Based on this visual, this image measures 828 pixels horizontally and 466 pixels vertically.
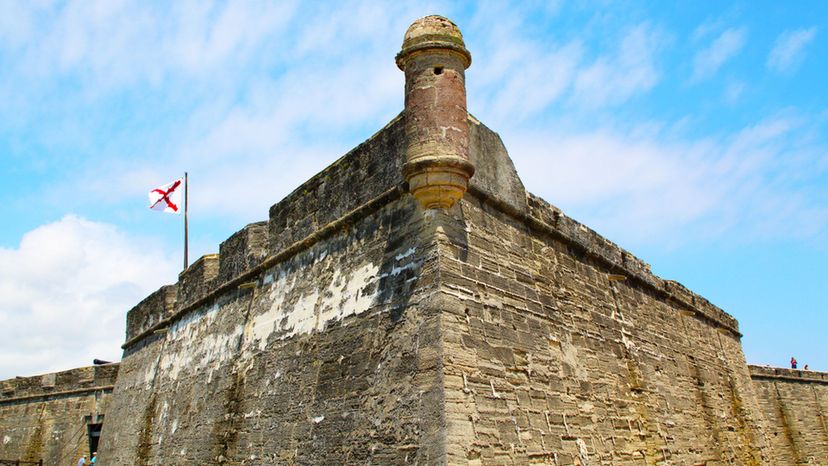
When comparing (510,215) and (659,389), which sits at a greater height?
(510,215)

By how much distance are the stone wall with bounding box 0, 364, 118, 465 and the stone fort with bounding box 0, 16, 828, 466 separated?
18.8 feet

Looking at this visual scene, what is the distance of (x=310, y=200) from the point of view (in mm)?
7676

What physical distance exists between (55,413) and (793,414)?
1813 cm

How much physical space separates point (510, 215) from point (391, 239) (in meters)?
1.39

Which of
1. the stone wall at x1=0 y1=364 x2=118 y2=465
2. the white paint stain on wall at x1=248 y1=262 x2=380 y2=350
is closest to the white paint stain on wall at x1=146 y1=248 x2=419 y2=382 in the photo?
the white paint stain on wall at x1=248 y1=262 x2=380 y2=350

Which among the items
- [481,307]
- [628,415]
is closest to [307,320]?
[481,307]

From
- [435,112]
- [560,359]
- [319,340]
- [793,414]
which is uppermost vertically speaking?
[435,112]

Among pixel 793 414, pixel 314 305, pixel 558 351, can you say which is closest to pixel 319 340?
pixel 314 305

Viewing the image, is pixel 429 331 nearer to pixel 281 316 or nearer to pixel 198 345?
pixel 281 316

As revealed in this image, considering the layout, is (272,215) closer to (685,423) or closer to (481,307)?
(481,307)

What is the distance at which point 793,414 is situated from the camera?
17.1 m

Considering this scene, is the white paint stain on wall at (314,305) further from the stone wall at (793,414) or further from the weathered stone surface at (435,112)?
the stone wall at (793,414)

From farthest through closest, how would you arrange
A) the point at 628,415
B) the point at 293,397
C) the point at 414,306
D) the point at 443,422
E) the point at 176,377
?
the point at 176,377 < the point at 628,415 < the point at 293,397 < the point at 414,306 < the point at 443,422

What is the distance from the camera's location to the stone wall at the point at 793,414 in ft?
54.3
